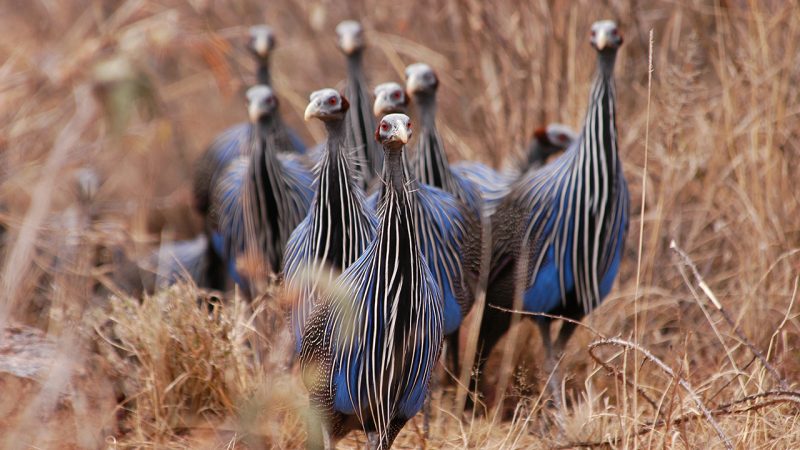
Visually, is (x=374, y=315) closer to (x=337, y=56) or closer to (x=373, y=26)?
(x=373, y=26)

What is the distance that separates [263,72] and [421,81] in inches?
60.2

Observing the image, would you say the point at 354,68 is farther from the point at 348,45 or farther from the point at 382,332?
the point at 382,332

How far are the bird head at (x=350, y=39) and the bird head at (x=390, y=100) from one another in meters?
1.06

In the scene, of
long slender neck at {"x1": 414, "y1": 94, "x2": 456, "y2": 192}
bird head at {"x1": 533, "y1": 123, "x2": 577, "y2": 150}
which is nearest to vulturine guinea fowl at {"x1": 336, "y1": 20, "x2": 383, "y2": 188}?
long slender neck at {"x1": 414, "y1": 94, "x2": 456, "y2": 192}

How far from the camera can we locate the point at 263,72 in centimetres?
548

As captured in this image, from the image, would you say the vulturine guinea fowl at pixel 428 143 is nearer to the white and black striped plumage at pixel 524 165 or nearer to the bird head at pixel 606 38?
the white and black striped plumage at pixel 524 165

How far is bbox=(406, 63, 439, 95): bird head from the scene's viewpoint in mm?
4199

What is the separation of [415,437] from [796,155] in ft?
6.97

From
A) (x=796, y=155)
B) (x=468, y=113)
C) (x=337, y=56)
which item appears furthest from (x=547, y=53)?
(x=337, y=56)

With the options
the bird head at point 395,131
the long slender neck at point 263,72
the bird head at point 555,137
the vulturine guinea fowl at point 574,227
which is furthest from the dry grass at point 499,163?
the bird head at point 395,131

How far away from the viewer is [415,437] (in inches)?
154

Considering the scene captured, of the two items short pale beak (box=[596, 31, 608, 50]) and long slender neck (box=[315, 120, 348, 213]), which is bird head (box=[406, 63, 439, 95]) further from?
long slender neck (box=[315, 120, 348, 213])

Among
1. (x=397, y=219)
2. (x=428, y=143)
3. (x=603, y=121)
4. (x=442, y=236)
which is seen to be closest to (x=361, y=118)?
(x=428, y=143)

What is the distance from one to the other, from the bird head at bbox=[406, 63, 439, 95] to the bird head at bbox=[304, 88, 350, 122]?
0.83m
